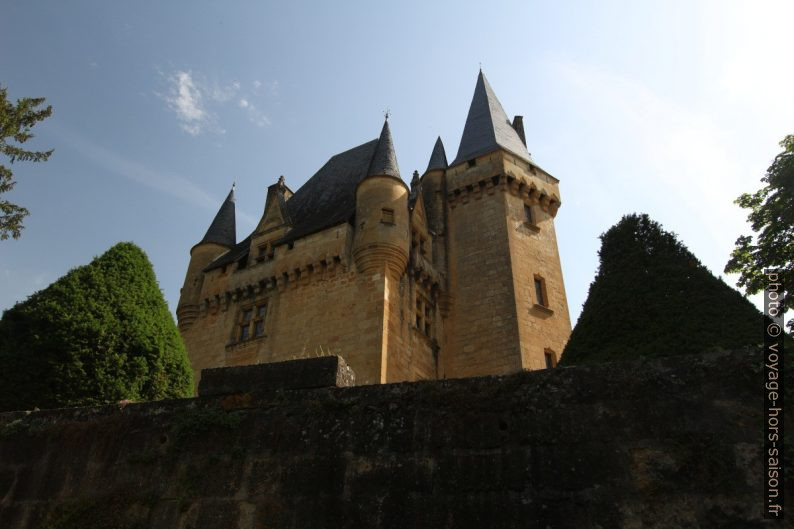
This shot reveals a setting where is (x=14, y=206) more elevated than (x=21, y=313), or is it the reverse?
(x=14, y=206)

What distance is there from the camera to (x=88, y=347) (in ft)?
22.4

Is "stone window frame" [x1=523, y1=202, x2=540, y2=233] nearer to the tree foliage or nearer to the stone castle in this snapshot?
the stone castle

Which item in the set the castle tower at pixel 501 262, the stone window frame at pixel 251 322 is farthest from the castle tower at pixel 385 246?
the stone window frame at pixel 251 322

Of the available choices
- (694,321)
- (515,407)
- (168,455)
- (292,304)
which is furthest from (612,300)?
(292,304)

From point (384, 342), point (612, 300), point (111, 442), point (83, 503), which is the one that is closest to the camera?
point (83, 503)

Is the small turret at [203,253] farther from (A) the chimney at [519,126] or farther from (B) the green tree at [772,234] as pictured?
(B) the green tree at [772,234]

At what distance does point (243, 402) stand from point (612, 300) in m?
5.99

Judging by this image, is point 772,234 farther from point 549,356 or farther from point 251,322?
point 251,322

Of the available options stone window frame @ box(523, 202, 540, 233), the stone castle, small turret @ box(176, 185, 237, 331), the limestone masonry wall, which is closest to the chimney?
the stone castle

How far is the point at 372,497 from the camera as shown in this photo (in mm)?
3994

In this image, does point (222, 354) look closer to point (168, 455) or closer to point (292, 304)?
point (292, 304)

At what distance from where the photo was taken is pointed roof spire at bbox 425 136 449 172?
25.1m

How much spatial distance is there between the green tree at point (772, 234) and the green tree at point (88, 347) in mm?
11219

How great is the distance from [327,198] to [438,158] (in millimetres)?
5384
